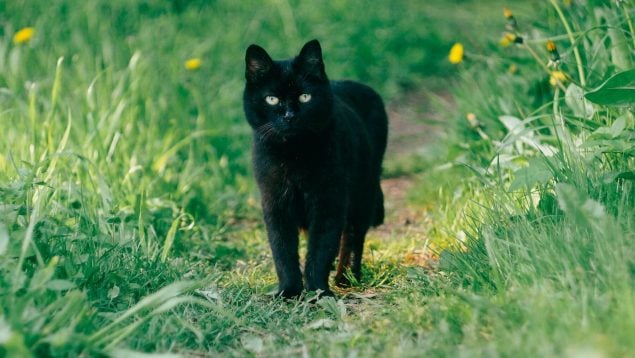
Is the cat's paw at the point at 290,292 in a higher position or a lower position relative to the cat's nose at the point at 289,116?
lower

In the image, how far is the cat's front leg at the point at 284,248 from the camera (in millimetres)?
3354

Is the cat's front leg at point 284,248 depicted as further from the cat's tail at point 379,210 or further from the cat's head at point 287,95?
the cat's tail at point 379,210

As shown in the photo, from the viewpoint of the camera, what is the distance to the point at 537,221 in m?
3.11

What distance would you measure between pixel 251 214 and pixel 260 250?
65 cm

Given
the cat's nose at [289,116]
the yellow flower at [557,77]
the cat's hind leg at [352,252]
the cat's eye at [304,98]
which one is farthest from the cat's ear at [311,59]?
the yellow flower at [557,77]

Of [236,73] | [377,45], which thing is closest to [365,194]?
[236,73]

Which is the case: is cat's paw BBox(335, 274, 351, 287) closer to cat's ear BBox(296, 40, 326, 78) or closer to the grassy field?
the grassy field

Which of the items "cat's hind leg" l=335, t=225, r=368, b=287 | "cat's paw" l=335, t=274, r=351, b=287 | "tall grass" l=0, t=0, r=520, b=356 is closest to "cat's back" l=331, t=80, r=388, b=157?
"cat's hind leg" l=335, t=225, r=368, b=287

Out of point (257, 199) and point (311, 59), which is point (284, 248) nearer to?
point (311, 59)

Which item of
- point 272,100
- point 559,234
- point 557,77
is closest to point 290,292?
point 272,100

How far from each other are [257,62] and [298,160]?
17.5 inches

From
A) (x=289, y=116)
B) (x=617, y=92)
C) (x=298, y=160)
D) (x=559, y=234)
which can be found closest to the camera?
(x=559, y=234)

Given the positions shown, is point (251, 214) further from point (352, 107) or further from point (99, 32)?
point (99, 32)

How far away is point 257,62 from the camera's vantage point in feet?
11.3
